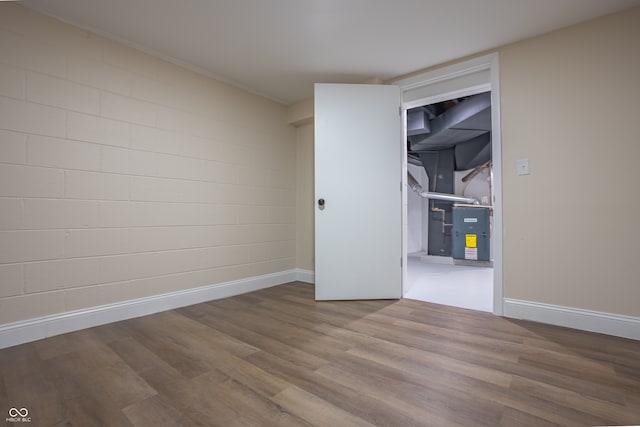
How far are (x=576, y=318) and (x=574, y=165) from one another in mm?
1130

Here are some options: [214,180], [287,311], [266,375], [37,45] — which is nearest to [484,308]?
[287,311]

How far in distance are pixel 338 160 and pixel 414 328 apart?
169 cm

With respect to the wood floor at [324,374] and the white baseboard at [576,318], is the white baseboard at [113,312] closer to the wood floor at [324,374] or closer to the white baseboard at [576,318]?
the wood floor at [324,374]

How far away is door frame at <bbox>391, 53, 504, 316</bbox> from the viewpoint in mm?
2500

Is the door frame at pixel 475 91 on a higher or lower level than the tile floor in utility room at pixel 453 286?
higher

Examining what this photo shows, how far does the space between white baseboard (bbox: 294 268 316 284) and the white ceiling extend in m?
2.37

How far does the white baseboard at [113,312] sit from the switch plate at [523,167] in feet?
9.13

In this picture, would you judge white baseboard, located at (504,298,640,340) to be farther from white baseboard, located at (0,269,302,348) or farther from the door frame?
white baseboard, located at (0,269,302,348)

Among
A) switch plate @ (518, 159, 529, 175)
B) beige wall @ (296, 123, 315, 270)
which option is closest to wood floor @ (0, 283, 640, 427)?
switch plate @ (518, 159, 529, 175)

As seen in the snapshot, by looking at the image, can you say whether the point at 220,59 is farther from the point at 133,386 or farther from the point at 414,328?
the point at 414,328

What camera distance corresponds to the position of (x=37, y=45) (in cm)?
201

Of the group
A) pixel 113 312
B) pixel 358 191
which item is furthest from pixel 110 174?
pixel 358 191

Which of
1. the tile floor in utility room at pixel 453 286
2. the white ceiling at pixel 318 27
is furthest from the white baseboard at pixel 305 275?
the white ceiling at pixel 318 27

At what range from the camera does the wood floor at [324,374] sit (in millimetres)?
1211
